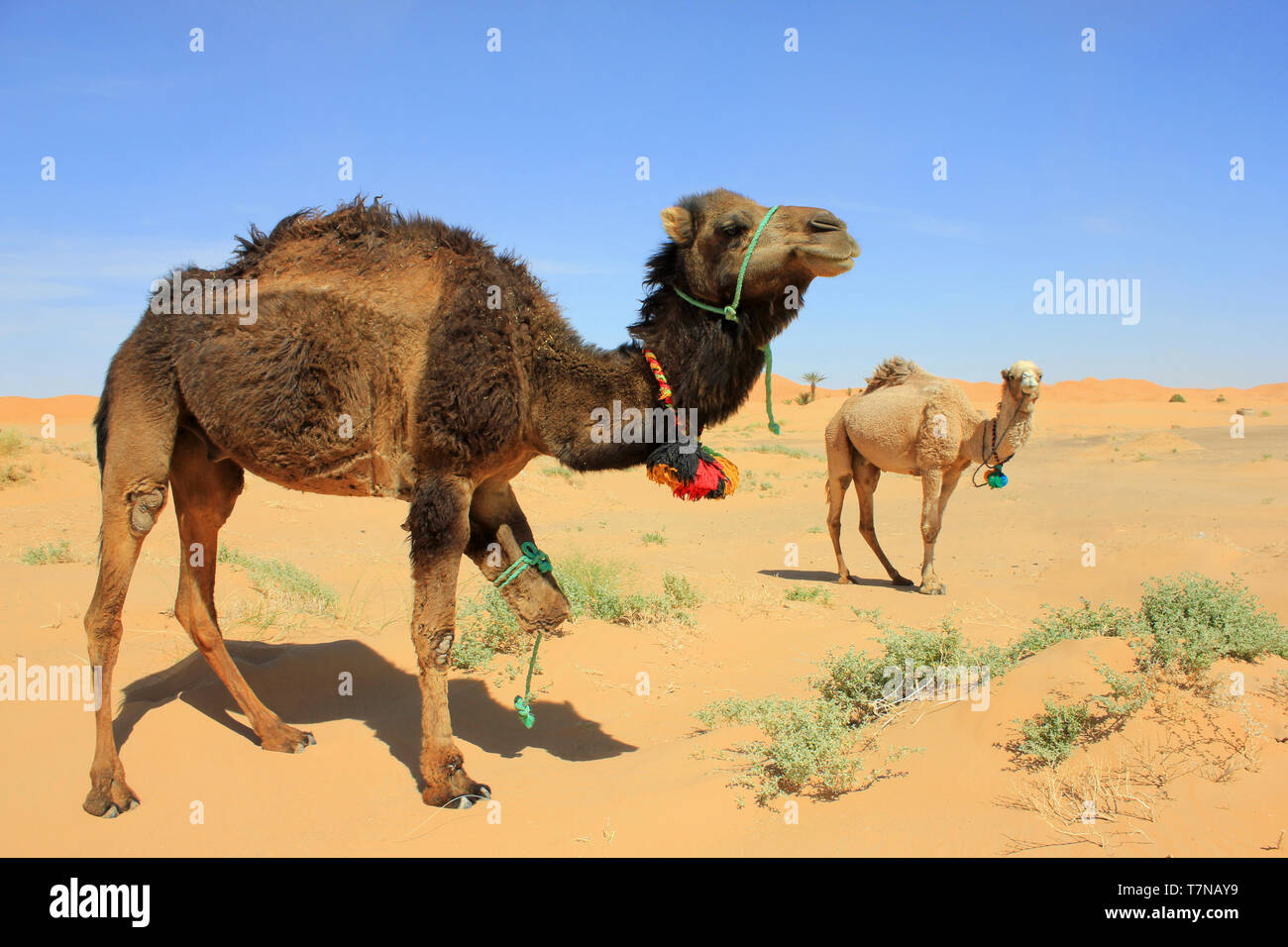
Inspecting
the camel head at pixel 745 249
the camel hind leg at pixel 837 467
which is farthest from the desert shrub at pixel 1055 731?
the camel hind leg at pixel 837 467

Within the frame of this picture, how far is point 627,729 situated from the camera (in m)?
5.95

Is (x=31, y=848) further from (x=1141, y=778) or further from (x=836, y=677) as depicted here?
(x=1141, y=778)

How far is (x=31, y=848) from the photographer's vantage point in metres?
4.05

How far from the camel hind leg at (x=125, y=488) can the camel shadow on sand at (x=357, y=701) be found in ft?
2.75

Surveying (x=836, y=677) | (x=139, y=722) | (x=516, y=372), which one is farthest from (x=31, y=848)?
(x=836, y=677)

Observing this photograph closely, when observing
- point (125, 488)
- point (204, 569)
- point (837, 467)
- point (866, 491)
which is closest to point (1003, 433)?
point (866, 491)

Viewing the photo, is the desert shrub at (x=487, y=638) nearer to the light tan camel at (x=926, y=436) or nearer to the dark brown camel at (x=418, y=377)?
the dark brown camel at (x=418, y=377)

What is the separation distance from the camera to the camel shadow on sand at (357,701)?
5.51 meters

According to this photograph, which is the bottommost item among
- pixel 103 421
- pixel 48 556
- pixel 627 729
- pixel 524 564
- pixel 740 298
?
pixel 627 729

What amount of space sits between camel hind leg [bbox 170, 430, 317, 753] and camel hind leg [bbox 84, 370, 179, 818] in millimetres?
486

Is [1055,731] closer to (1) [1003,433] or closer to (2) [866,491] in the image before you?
(1) [1003,433]

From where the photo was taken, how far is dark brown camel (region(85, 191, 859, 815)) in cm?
416

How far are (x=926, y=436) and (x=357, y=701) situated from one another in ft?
23.3

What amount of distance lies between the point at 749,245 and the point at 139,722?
4.61m
